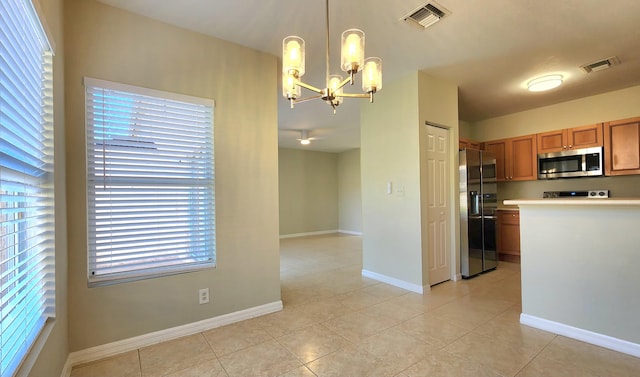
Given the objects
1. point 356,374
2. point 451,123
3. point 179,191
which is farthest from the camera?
point 451,123

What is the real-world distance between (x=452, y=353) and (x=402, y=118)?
2483 millimetres

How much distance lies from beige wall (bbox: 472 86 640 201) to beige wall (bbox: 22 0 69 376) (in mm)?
5908

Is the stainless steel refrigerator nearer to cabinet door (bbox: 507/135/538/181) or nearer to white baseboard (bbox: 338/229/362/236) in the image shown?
cabinet door (bbox: 507/135/538/181)

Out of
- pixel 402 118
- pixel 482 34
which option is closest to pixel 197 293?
pixel 402 118

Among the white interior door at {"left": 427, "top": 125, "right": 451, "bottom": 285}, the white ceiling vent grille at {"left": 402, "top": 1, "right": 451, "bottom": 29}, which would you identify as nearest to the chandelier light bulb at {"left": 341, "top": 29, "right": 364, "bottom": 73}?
the white ceiling vent grille at {"left": 402, "top": 1, "right": 451, "bottom": 29}


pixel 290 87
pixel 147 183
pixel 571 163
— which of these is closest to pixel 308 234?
pixel 571 163

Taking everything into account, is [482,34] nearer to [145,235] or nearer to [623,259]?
[623,259]

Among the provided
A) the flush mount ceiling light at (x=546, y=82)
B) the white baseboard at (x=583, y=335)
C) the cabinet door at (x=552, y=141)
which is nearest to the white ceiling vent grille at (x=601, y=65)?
the flush mount ceiling light at (x=546, y=82)

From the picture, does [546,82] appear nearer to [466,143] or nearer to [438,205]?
[466,143]

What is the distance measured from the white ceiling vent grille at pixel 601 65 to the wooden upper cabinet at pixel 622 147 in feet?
3.61

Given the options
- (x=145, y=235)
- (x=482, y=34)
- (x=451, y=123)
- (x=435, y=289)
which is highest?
(x=482, y=34)

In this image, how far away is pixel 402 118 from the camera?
3.52 metres

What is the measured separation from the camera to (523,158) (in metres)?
4.79

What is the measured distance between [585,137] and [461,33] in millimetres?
3083
